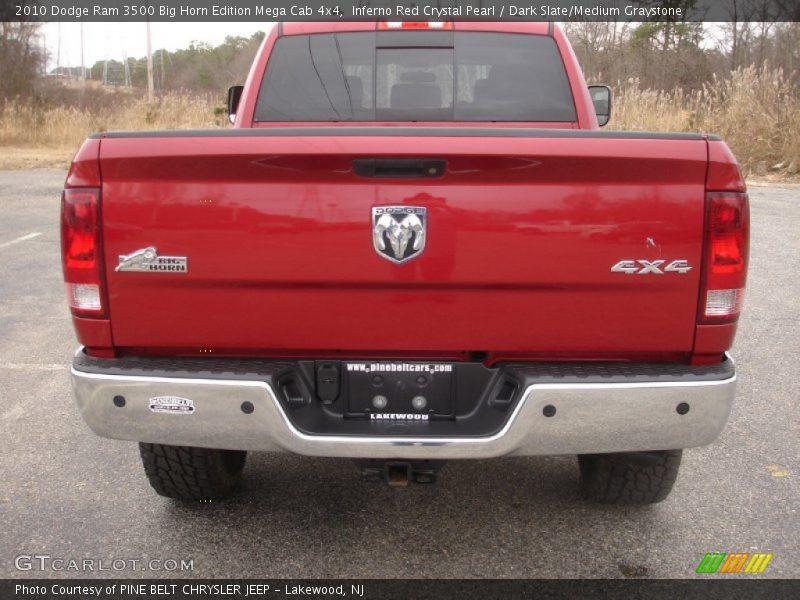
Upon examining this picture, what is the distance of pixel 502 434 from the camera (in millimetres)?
2240

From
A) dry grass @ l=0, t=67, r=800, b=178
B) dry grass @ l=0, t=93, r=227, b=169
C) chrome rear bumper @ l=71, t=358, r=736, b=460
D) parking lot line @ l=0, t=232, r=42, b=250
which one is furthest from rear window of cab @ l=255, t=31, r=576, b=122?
dry grass @ l=0, t=93, r=227, b=169

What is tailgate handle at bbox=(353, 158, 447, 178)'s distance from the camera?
2.21m

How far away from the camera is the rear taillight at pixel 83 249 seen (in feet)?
7.45

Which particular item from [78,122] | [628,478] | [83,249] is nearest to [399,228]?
[83,249]

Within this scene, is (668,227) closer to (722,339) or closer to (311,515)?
(722,339)

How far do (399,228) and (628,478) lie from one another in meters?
1.47

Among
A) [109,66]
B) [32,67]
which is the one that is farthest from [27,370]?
[109,66]

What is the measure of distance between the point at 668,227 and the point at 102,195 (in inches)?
66.0

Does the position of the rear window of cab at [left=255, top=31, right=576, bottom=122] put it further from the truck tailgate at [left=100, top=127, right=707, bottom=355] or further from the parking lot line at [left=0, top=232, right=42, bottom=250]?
the parking lot line at [left=0, top=232, right=42, bottom=250]

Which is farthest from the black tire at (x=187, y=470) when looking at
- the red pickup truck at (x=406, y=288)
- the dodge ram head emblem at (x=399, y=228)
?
the dodge ram head emblem at (x=399, y=228)

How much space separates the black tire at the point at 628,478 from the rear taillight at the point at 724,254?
0.72 meters

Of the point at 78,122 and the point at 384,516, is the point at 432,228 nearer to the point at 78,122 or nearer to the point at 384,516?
the point at 384,516

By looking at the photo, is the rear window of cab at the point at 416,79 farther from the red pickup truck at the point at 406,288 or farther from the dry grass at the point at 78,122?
the dry grass at the point at 78,122

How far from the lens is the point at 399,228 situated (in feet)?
7.27
